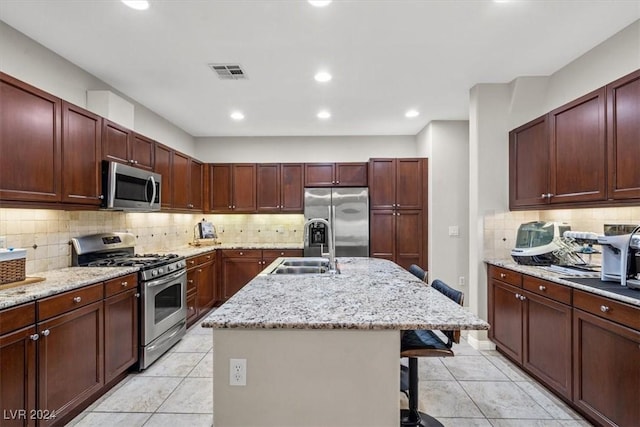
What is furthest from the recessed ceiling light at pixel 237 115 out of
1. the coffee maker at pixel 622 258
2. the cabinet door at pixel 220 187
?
the coffee maker at pixel 622 258

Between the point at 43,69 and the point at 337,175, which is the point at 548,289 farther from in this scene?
the point at 43,69

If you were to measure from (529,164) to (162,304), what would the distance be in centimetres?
371

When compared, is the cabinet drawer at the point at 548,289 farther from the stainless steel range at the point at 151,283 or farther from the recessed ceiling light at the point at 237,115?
the recessed ceiling light at the point at 237,115

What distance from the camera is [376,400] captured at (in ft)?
4.89

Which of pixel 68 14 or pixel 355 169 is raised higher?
pixel 68 14

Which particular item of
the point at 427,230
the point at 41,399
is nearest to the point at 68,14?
the point at 41,399

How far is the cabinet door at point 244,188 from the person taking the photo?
17.0ft

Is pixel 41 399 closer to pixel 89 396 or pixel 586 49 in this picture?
pixel 89 396

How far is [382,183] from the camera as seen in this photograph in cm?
489

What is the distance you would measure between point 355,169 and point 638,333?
3823 mm

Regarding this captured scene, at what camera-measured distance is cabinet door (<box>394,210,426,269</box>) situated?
4.79 metres

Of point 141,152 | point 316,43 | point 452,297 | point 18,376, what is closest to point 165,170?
point 141,152

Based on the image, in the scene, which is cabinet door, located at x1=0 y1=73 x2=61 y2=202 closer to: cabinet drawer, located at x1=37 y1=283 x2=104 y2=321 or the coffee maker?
cabinet drawer, located at x1=37 y1=283 x2=104 y2=321

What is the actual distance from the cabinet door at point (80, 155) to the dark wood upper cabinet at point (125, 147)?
9 centimetres
